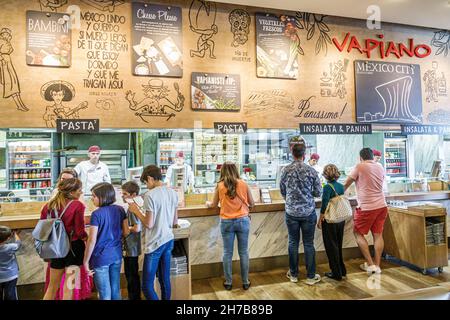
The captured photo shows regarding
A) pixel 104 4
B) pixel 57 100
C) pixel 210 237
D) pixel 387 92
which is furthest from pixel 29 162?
pixel 387 92

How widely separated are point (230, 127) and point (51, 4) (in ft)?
8.85

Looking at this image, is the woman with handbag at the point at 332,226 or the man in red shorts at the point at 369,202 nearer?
the woman with handbag at the point at 332,226

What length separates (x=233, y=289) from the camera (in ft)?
11.0

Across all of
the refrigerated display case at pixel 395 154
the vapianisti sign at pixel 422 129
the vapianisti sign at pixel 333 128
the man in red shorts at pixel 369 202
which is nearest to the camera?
the man in red shorts at pixel 369 202

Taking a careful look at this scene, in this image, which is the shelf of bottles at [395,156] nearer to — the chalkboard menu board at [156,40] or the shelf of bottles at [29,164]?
the chalkboard menu board at [156,40]

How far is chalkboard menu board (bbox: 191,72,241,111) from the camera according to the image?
398cm

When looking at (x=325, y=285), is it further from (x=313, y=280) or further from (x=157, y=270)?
(x=157, y=270)

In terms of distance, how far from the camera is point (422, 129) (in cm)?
498

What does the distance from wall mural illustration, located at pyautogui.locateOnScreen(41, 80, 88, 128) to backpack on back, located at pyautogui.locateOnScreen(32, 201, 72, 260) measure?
1683 mm

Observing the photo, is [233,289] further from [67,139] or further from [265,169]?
[67,139]

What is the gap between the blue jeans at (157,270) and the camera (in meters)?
2.53

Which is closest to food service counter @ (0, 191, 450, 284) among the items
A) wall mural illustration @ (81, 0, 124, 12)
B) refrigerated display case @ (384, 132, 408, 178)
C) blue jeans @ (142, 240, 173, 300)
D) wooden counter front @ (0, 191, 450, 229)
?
wooden counter front @ (0, 191, 450, 229)

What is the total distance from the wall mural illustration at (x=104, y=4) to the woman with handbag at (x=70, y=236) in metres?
2.49

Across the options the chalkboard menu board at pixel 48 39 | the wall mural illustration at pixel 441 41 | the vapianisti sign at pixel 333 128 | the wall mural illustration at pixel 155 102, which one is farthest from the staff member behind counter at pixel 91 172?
the wall mural illustration at pixel 441 41
